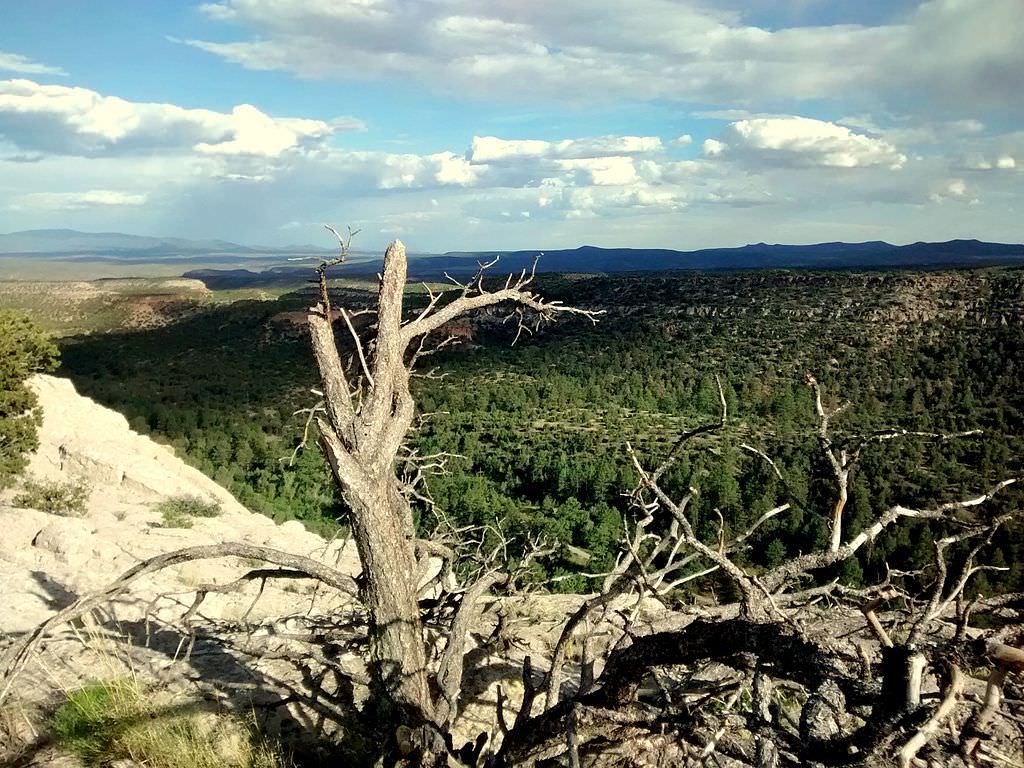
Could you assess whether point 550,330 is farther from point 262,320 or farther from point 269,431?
point 269,431

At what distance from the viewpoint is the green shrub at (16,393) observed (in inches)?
599

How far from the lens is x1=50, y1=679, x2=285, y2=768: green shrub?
4.10 metres

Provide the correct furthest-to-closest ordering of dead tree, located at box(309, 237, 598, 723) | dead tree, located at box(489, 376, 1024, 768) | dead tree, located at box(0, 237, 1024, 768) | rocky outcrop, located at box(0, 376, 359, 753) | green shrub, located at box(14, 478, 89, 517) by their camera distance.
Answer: green shrub, located at box(14, 478, 89, 517)
rocky outcrop, located at box(0, 376, 359, 753)
dead tree, located at box(309, 237, 598, 723)
dead tree, located at box(0, 237, 1024, 768)
dead tree, located at box(489, 376, 1024, 768)

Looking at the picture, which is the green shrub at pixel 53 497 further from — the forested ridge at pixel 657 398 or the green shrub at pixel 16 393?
the forested ridge at pixel 657 398

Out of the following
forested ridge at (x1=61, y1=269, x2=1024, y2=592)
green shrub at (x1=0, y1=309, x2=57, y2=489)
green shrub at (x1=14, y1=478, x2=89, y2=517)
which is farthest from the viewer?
forested ridge at (x1=61, y1=269, x2=1024, y2=592)

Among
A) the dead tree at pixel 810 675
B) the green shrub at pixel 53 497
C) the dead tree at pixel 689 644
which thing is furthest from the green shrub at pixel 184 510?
the dead tree at pixel 810 675

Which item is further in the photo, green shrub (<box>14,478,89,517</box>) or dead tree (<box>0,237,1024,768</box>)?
green shrub (<box>14,478,89,517</box>)

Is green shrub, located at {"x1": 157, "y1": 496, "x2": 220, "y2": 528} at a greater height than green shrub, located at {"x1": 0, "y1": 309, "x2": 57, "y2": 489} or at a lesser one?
lesser

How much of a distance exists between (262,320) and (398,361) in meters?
64.9

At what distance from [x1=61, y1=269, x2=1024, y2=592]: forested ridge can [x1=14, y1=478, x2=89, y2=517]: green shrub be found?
5583 millimetres

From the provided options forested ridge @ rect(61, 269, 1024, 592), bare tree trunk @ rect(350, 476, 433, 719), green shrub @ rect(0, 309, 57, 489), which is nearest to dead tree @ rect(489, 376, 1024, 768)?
bare tree trunk @ rect(350, 476, 433, 719)

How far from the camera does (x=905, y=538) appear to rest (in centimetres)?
2416

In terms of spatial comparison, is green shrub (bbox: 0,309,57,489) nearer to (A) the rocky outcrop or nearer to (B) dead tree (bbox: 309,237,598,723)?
(A) the rocky outcrop

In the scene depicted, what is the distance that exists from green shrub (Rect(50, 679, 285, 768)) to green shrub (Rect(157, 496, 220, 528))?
10.1 meters
